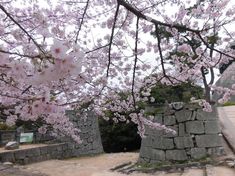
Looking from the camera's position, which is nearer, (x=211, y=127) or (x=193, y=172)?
(x=193, y=172)

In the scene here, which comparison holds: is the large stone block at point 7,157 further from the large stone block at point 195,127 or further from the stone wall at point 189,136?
the large stone block at point 195,127

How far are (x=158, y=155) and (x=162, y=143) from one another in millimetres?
320

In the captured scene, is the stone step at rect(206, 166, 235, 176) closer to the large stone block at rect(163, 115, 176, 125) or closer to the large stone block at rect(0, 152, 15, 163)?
the large stone block at rect(163, 115, 176, 125)

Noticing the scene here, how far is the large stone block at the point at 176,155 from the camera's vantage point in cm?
959

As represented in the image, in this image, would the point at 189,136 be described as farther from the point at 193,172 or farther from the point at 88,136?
the point at 88,136

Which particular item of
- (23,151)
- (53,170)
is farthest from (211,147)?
(23,151)

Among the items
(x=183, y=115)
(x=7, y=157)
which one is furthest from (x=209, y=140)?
(x=7, y=157)

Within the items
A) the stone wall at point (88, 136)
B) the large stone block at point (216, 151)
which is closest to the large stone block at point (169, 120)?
the large stone block at point (216, 151)

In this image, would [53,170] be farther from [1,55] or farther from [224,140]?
[1,55]

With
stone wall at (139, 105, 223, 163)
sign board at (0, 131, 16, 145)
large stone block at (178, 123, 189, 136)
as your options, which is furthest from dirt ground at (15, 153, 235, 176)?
sign board at (0, 131, 16, 145)

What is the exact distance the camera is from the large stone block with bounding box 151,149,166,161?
32.5 feet

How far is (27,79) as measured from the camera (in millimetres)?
1934

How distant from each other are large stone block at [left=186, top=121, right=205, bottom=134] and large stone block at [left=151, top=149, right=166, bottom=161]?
83 cm

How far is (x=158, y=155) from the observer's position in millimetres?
10023
